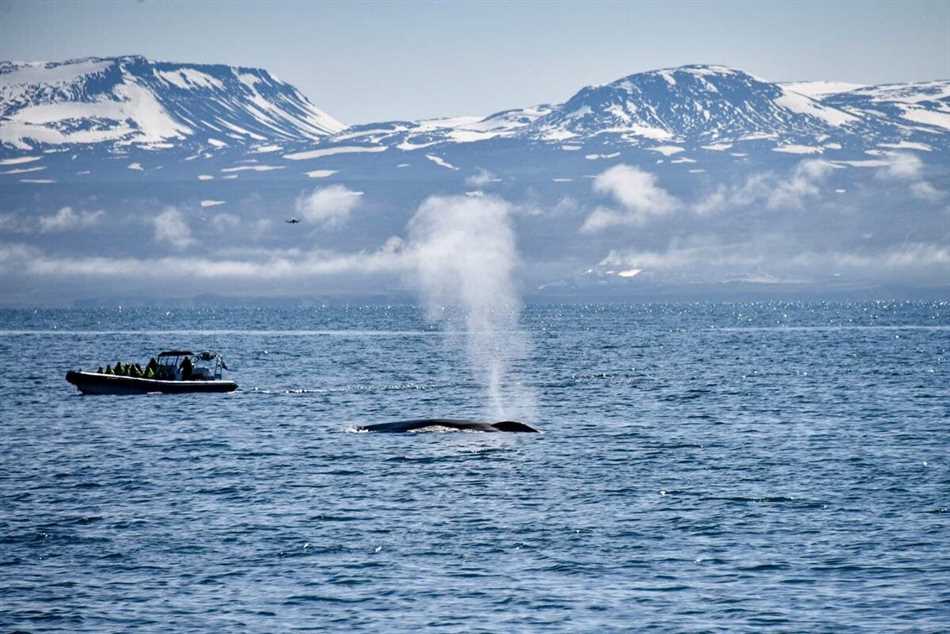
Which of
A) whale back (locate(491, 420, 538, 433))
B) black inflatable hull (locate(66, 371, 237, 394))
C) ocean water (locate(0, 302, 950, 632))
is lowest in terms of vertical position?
ocean water (locate(0, 302, 950, 632))

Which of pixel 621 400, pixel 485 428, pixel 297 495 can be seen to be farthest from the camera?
pixel 621 400

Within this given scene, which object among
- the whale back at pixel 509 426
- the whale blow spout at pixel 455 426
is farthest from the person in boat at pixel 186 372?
the whale back at pixel 509 426

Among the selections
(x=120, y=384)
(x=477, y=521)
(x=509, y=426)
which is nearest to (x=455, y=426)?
(x=509, y=426)

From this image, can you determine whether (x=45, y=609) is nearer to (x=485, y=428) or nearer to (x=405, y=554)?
(x=405, y=554)

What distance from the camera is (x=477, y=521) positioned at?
52.7 meters

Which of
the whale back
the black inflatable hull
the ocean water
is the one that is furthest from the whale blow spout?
the black inflatable hull

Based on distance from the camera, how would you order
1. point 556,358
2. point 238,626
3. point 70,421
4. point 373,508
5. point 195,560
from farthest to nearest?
point 556,358 → point 70,421 → point 373,508 → point 195,560 → point 238,626

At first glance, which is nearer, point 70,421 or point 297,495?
point 297,495

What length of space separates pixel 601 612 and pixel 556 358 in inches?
5992

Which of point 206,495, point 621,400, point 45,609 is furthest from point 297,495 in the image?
point 621,400

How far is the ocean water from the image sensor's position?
40.0 meters

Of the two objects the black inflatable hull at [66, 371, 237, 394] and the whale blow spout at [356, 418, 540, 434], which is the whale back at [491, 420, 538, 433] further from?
the black inflatable hull at [66, 371, 237, 394]

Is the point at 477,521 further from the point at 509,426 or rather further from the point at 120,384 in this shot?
the point at 120,384

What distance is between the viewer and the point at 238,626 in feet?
126
